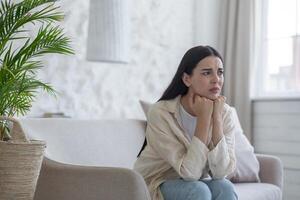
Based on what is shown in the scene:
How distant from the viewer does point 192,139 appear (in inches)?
71.0

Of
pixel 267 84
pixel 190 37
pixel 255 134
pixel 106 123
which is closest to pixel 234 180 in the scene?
pixel 106 123

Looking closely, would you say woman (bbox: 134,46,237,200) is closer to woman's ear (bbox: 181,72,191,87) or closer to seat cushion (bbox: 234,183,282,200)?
woman's ear (bbox: 181,72,191,87)

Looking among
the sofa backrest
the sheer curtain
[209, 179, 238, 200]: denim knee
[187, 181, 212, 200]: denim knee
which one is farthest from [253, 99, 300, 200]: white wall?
[187, 181, 212, 200]: denim knee

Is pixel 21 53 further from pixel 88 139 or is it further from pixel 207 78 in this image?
pixel 207 78

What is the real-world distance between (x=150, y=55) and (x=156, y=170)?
1.91 m

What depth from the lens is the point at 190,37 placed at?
162 inches

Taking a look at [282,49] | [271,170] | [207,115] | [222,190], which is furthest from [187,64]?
[282,49]

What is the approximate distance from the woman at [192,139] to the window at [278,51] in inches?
75.6

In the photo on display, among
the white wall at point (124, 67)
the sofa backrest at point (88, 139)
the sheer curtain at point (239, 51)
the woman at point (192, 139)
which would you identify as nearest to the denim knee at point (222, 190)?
the woman at point (192, 139)

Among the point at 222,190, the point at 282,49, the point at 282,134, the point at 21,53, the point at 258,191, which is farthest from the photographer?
the point at 282,49

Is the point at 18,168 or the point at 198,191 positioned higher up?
the point at 18,168

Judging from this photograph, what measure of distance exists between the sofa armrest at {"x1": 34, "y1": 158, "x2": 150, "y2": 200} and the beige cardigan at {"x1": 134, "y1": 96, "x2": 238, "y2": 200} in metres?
0.25

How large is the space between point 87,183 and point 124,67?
6.16 feet

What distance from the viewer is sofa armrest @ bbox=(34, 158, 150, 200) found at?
5.19ft
